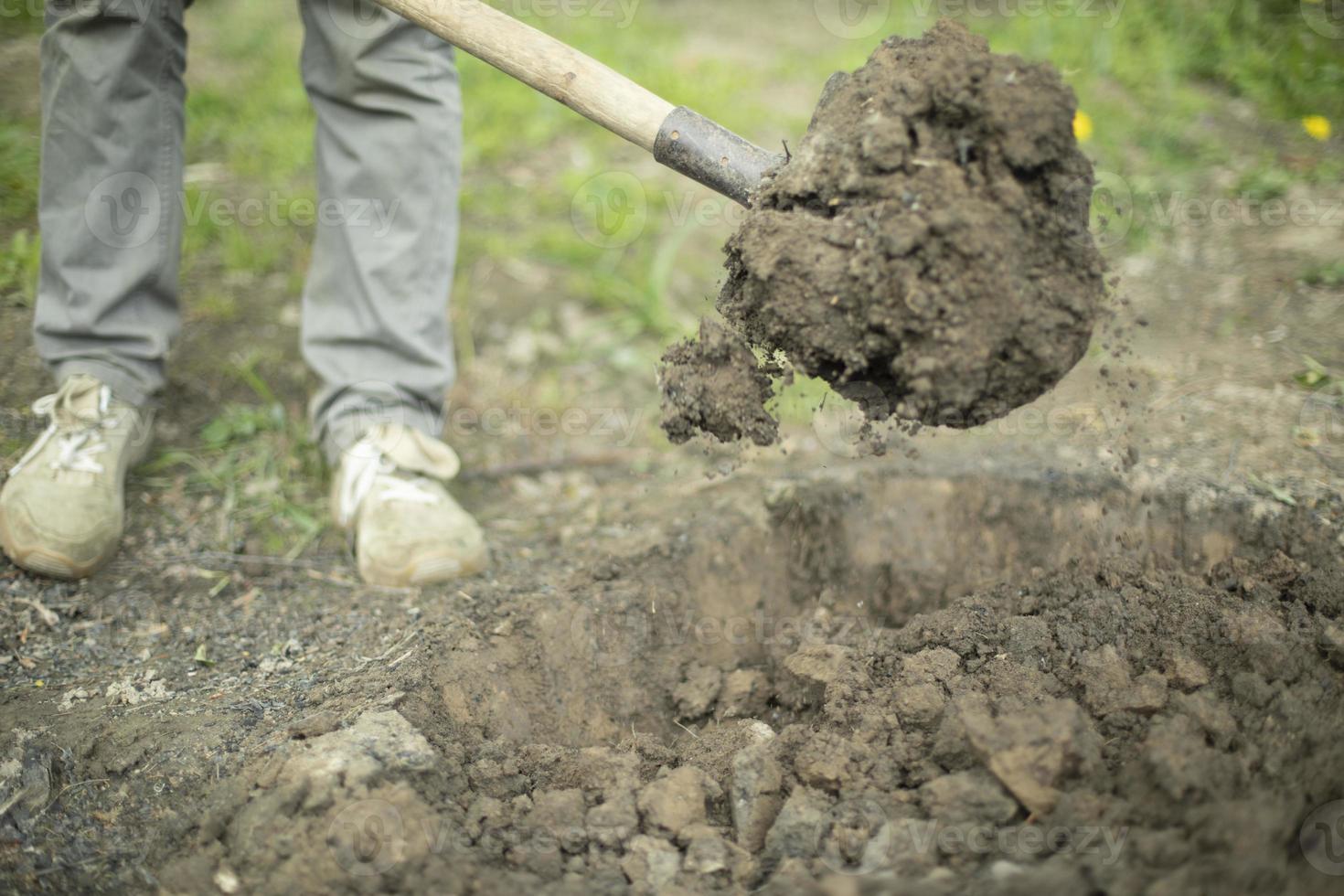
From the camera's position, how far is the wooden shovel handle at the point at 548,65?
1.76 m

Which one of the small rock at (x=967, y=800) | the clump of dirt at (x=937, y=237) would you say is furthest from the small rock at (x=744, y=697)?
the clump of dirt at (x=937, y=237)

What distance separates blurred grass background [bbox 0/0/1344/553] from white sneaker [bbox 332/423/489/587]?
10.2 inches

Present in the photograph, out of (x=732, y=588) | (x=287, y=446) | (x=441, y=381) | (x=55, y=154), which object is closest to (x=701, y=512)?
(x=732, y=588)

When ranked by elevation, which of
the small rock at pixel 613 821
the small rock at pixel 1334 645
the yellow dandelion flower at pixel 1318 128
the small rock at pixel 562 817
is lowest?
the small rock at pixel 562 817

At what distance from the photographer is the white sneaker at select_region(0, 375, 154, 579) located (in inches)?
82.4

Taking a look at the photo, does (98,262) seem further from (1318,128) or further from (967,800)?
(1318,128)

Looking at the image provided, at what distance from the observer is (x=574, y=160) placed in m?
4.01

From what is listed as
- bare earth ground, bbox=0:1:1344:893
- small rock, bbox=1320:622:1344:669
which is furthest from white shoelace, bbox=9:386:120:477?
small rock, bbox=1320:622:1344:669

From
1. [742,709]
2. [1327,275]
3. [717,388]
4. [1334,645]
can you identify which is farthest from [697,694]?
[1327,275]

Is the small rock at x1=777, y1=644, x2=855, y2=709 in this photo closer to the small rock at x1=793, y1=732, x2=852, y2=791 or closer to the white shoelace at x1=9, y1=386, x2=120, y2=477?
the small rock at x1=793, y1=732, x2=852, y2=791

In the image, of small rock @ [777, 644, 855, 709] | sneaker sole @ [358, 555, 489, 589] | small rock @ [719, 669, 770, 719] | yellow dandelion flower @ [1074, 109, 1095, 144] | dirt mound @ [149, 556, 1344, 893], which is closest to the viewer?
dirt mound @ [149, 556, 1344, 893]

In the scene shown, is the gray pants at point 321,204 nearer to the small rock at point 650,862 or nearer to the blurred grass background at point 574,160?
the blurred grass background at point 574,160

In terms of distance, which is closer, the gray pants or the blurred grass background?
the gray pants

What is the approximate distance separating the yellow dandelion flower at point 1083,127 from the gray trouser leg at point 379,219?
253cm
